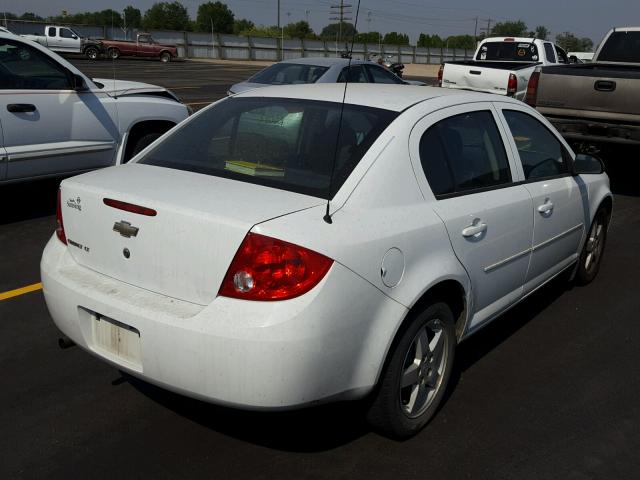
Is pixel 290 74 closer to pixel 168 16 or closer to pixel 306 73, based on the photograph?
pixel 306 73

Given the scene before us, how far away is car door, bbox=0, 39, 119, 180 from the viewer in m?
6.44

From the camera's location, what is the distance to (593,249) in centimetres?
542

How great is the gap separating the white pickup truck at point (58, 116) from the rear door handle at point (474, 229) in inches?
144

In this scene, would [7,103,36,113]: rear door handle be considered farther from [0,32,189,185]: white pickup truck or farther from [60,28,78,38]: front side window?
[60,28,78,38]: front side window

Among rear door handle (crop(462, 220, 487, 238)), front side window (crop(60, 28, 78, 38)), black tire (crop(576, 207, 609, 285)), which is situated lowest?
black tire (crop(576, 207, 609, 285))

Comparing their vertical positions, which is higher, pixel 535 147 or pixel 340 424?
pixel 535 147

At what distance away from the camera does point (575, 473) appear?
3037 millimetres

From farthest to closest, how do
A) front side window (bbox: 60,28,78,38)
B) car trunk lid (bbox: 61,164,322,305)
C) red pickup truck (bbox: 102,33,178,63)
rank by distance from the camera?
red pickup truck (bbox: 102,33,178,63) < front side window (bbox: 60,28,78,38) < car trunk lid (bbox: 61,164,322,305)

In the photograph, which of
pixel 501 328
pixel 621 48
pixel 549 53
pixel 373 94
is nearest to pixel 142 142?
pixel 373 94

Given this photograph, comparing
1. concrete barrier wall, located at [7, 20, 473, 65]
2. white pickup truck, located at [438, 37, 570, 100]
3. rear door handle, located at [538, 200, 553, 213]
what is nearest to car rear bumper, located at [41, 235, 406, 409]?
rear door handle, located at [538, 200, 553, 213]

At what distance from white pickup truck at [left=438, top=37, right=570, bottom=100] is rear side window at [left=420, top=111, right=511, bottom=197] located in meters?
9.73

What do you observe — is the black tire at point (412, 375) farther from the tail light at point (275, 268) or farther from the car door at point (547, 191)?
the car door at point (547, 191)

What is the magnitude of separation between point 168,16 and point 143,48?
67098 mm

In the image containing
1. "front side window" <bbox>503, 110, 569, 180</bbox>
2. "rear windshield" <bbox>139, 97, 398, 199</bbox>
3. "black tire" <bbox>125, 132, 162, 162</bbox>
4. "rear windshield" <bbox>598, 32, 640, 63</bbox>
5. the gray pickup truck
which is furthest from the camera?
"rear windshield" <bbox>598, 32, 640, 63</bbox>
